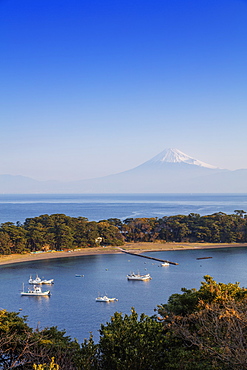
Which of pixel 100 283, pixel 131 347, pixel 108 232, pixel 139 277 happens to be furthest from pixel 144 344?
pixel 108 232

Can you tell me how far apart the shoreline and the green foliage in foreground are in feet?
82.8

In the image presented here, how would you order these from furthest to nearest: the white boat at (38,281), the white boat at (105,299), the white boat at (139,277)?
the white boat at (139,277), the white boat at (38,281), the white boat at (105,299)

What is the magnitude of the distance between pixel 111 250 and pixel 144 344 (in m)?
31.6

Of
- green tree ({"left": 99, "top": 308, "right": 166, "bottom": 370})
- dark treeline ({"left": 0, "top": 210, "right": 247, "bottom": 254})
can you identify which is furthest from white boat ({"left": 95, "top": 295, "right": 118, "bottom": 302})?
dark treeline ({"left": 0, "top": 210, "right": 247, "bottom": 254})

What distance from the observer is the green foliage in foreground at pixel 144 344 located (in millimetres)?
7441

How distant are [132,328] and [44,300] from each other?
14.8m

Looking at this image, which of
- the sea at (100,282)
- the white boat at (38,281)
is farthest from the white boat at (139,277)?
the white boat at (38,281)

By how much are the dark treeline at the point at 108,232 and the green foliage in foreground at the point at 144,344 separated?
28206 millimetres

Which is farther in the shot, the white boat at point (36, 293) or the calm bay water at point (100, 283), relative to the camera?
the white boat at point (36, 293)

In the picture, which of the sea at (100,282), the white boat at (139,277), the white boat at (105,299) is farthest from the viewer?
the white boat at (139,277)

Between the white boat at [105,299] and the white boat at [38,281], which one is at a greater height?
the white boat at [105,299]

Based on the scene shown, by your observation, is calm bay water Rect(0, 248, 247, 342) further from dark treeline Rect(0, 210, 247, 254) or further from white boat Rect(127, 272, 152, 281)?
dark treeline Rect(0, 210, 247, 254)

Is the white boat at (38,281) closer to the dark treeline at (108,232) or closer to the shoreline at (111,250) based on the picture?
the shoreline at (111,250)

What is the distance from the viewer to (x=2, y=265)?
105 ft
